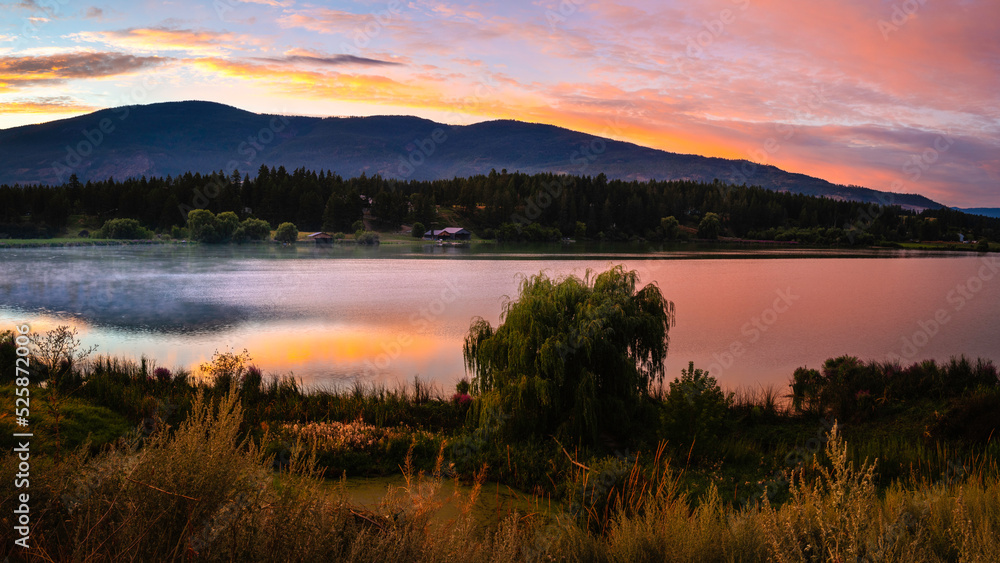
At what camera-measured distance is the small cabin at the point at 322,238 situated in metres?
118

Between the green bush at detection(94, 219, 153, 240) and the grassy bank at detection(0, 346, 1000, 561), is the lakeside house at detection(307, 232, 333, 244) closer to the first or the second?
the green bush at detection(94, 219, 153, 240)

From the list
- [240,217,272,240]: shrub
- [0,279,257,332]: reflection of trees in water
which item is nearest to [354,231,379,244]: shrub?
[240,217,272,240]: shrub

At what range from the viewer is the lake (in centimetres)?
1953

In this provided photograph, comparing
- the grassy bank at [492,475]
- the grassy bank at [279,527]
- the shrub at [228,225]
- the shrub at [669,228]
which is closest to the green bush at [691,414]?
the grassy bank at [492,475]

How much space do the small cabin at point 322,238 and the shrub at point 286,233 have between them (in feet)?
19.5

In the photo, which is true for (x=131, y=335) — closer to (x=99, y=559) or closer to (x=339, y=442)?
(x=339, y=442)

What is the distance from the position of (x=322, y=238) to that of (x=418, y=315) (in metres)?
97.0

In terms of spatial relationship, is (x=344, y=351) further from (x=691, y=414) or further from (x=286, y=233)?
(x=286, y=233)

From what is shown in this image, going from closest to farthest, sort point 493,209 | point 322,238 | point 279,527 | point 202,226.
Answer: point 279,527, point 202,226, point 322,238, point 493,209

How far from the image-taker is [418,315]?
28.2 m

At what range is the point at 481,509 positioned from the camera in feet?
23.5

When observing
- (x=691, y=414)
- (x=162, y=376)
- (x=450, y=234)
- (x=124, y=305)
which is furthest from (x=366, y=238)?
(x=691, y=414)

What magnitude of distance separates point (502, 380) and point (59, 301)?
3007 centimetres

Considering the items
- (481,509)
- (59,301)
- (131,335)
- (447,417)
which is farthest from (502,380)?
(59,301)
